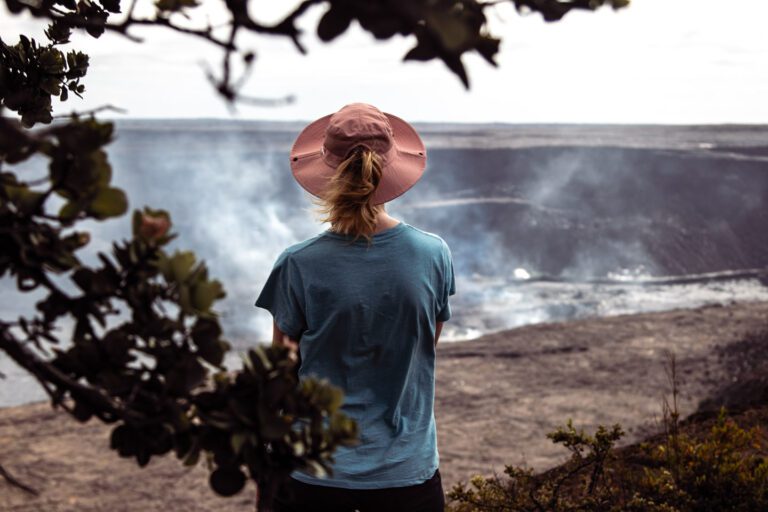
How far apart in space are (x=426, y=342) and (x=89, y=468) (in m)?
6.68

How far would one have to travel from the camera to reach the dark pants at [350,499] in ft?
7.02

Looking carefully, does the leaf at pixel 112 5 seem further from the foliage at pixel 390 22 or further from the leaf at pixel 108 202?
the leaf at pixel 108 202

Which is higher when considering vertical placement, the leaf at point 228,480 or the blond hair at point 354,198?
the blond hair at point 354,198

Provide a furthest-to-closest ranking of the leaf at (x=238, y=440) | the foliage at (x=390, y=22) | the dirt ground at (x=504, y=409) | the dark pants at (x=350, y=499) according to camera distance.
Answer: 1. the dirt ground at (x=504, y=409)
2. the dark pants at (x=350, y=499)
3. the leaf at (x=238, y=440)
4. the foliage at (x=390, y=22)

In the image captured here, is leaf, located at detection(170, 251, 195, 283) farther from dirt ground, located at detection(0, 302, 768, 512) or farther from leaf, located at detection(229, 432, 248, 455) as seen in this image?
dirt ground, located at detection(0, 302, 768, 512)

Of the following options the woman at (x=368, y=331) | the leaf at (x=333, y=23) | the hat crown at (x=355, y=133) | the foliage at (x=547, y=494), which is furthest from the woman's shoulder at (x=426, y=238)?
the foliage at (x=547, y=494)

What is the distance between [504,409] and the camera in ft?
32.2

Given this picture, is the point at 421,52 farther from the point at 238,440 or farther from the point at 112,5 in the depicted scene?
the point at 112,5

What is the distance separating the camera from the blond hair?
2.17 metres

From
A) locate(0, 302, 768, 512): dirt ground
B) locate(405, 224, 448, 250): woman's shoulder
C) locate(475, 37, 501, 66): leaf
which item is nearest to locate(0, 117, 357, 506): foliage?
locate(475, 37, 501, 66): leaf

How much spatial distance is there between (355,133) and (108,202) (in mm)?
1097

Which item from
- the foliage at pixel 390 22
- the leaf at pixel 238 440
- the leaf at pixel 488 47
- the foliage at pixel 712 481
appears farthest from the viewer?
the foliage at pixel 712 481

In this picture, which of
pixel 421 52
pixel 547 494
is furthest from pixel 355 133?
pixel 547 494

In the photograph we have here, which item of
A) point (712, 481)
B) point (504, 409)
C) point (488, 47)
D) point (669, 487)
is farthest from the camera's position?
point (504, 409)
